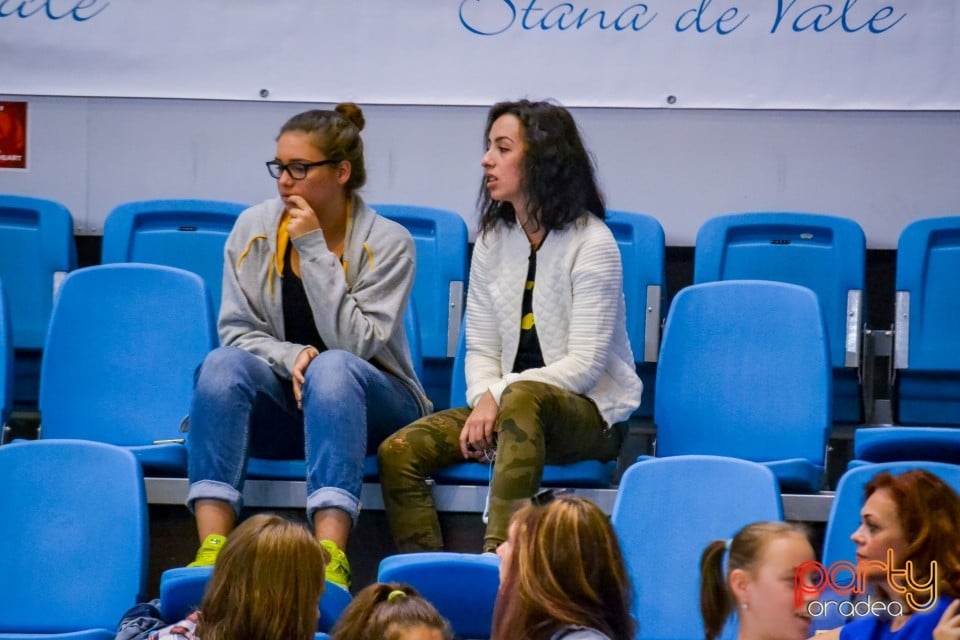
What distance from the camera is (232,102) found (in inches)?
163

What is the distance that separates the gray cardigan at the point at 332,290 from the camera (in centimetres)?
296

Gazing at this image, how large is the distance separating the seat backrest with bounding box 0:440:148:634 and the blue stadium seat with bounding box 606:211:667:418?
1457 millimetres

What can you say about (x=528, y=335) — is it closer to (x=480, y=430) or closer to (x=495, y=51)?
(x=480, y=430)

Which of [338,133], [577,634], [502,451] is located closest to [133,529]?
[502,451]

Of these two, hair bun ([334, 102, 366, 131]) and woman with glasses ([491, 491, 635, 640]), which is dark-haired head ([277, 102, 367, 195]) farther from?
woman with glasses ([491, 491, 635, 640])

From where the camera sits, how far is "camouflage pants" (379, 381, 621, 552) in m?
2.74

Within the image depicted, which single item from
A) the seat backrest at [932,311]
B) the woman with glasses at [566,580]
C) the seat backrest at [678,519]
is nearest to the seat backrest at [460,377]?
the seat backrest at [678,519]

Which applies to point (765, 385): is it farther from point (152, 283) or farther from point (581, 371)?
point (152, 283)

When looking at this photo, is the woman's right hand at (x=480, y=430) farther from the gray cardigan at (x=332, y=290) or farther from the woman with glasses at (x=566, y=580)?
→ the woman with glasses at (x=566, y=580)

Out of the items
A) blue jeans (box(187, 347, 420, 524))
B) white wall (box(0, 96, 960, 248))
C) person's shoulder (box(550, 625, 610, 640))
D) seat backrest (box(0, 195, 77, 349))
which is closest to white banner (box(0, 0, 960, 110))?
white wall (box(0, 96, 960, 248))

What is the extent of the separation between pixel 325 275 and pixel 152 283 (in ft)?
1.79

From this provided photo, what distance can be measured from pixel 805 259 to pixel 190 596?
201 centimetres

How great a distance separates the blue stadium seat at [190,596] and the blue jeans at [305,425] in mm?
Answer: 274

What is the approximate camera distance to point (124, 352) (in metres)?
3.25
